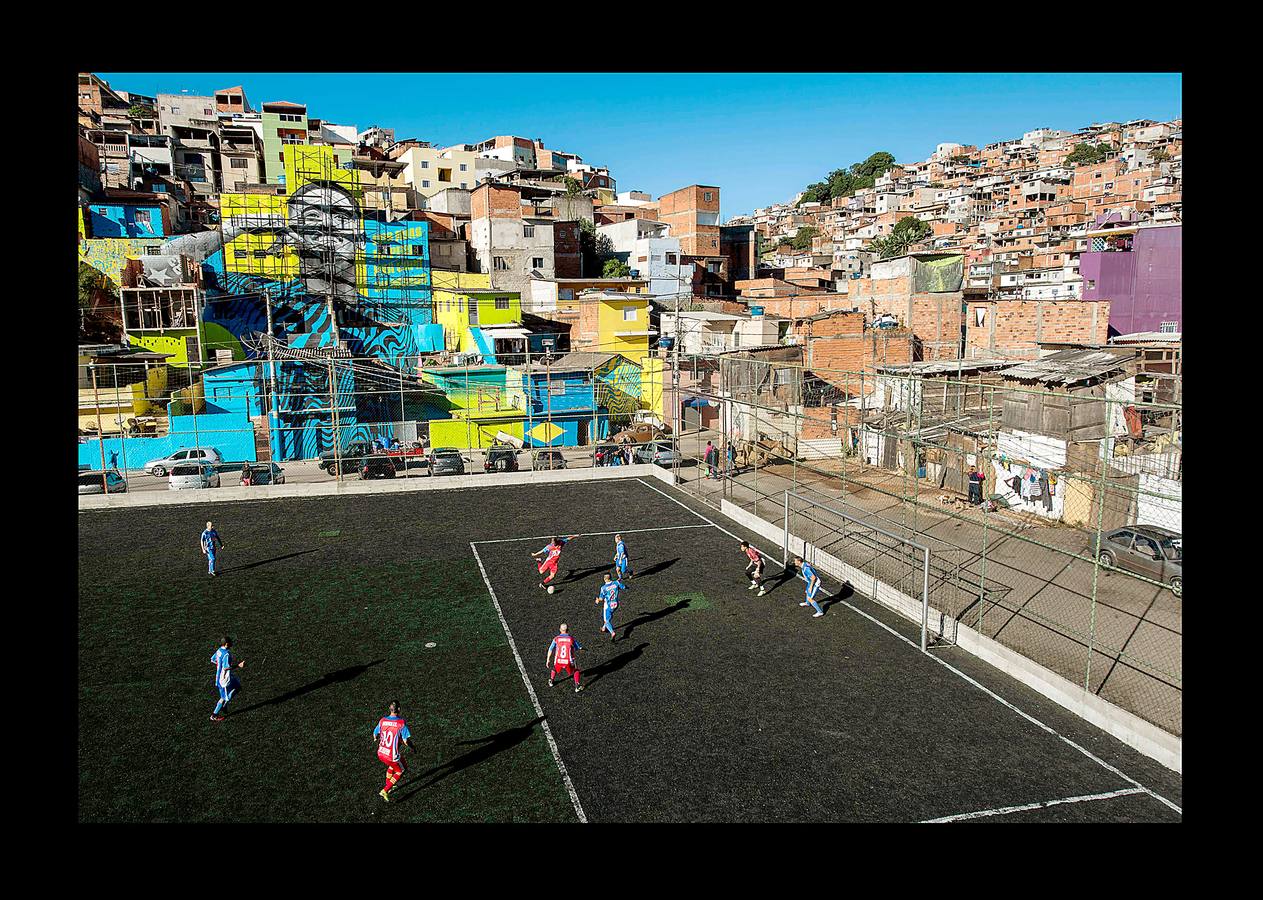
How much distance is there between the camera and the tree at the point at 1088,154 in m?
124

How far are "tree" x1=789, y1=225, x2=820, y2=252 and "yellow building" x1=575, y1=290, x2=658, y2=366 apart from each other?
7764cm

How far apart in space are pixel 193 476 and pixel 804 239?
111 meters

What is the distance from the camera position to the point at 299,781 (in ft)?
33.8

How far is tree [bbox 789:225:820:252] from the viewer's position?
121713 millimetres

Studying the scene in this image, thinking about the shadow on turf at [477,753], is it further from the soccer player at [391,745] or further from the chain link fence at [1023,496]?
the chain link fence at [1023,496]

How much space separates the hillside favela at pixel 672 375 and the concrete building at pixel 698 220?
0.27 m

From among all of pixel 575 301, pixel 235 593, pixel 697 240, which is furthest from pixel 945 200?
pixel 235 593

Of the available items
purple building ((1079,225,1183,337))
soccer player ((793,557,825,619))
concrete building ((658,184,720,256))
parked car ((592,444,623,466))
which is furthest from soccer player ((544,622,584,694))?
concrete building ((658,184,720,256))

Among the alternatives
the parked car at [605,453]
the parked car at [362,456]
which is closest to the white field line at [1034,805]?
the parked car at [605,453]

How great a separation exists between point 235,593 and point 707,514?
11961 millimetres

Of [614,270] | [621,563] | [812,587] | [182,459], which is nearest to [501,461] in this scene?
[182,459]
